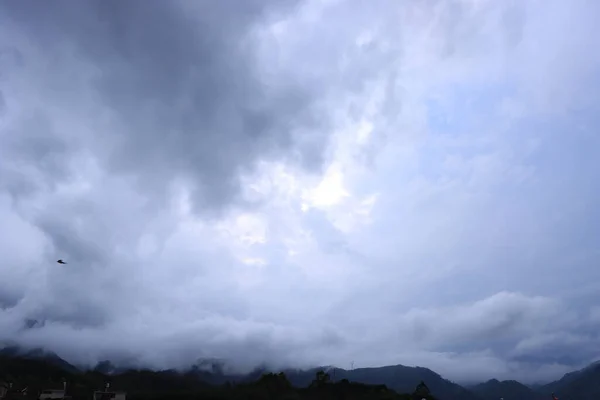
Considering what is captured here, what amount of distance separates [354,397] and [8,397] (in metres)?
92.3

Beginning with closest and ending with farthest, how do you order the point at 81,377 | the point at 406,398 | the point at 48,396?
the point at 48,396 < the point at 406,398 < the point at 81,377

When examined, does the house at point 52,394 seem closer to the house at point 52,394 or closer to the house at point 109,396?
the house at point 52,394

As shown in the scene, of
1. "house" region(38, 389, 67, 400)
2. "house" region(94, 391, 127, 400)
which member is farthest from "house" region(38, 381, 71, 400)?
"house" region(94, 391, 127, 400)

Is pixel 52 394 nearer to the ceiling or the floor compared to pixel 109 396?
nearer to the floor

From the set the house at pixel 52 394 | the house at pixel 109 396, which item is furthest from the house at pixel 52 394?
the house at pixel 109 396

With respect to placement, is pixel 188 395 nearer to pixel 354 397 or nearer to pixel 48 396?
pixel 48 396

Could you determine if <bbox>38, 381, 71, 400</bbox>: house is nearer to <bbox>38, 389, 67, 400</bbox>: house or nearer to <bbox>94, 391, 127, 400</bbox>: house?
<bbox>38, 389, 67, 400</bbox>: house

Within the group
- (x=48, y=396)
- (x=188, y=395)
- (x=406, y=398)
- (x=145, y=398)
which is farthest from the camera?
(x=188, y=395)

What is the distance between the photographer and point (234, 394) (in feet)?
470

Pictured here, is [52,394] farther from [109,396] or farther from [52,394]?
[109,396]

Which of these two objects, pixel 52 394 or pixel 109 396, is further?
pixel 52 394

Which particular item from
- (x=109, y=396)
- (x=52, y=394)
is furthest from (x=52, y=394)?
(x=109, y=396)

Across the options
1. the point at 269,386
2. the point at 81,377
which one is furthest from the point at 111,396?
the point at 81,377

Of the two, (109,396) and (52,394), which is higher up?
(109,396)
